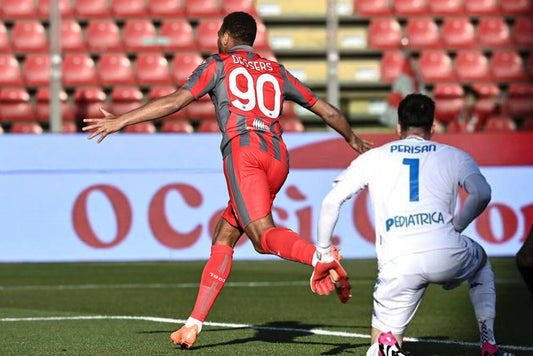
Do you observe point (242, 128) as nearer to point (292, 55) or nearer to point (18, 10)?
point (292, 55)

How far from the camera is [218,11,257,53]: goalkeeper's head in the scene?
6.30 meters

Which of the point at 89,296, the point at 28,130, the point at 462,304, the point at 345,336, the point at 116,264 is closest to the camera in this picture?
the point at 345,336

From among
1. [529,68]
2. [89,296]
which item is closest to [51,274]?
[89,296]

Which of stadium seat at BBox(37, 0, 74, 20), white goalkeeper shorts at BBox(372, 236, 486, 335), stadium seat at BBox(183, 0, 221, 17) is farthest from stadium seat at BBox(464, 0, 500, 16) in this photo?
white goalkeeper shorts at BBox(372, 236, 486, 335)

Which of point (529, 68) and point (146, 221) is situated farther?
point (529, 68)

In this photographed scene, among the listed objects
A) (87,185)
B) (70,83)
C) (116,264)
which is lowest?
(116,264)

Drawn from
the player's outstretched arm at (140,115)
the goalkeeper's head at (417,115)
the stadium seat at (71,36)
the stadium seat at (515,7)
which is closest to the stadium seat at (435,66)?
the stadium seat at (515,7)

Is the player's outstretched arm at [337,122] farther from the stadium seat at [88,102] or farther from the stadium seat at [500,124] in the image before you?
the stadium seat at [500,124]

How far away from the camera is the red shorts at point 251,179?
5910 mm

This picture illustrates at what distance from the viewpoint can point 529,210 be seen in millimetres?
13383

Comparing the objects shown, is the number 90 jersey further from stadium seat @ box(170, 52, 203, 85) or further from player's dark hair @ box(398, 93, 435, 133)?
stadium seat @ box(170, 52, 203, 85)

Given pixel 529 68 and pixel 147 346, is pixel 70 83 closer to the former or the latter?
pixel 529 68

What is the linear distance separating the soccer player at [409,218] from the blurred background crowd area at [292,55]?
13.0 meters

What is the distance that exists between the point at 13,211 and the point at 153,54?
6.54 meters
